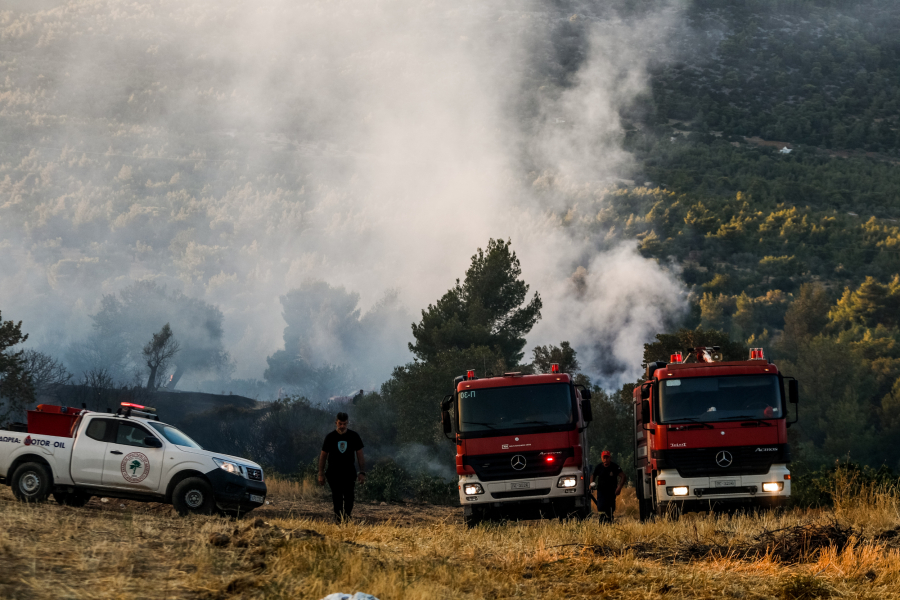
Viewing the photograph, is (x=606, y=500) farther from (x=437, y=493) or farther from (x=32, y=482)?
(x=32, y=482)

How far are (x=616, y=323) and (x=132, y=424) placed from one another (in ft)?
293

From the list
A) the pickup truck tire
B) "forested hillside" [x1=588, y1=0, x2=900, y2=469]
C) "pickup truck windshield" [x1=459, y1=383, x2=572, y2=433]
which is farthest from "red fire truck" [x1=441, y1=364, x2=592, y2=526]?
"forested hillside" [x1=588, y1=0, x2=900, y2=469]

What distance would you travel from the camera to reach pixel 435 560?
8.64m

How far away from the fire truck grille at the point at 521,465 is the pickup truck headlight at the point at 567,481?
0.46 feet

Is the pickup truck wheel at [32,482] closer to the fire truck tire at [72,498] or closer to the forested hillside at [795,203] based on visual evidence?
the fire truck tire at [72,498]

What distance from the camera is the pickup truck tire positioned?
13344 mm

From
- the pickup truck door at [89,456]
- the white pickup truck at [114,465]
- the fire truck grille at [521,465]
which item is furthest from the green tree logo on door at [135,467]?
the fire truck grille at [521,465]

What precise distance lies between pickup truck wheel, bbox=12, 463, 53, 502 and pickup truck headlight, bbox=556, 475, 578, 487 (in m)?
8.26

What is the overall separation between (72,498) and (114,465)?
4.54 ft

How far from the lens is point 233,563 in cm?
735

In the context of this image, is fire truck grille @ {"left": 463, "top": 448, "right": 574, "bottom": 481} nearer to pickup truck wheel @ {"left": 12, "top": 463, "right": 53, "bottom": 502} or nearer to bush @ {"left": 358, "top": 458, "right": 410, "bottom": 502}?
pickup truck wheel @ {"left": 12, "top": 463, "right": 53, "bottom": 502}

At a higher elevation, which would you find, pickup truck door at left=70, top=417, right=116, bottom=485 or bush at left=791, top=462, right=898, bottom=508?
pickup truck door at left=70, top=417, right=116, bottom=485

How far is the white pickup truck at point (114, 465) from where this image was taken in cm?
1354

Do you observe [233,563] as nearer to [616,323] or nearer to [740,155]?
[616,323]
